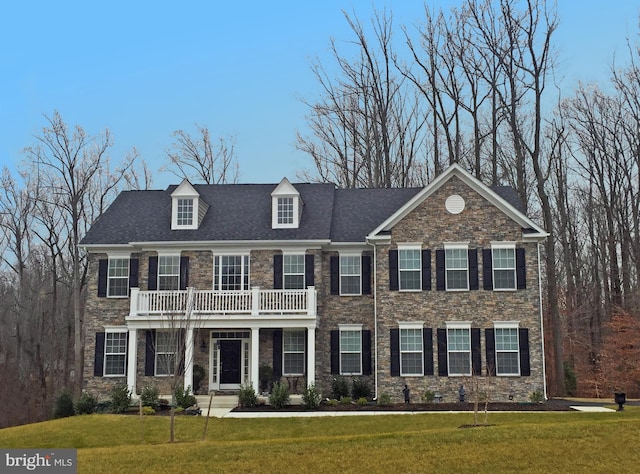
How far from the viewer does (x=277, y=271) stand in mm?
27438

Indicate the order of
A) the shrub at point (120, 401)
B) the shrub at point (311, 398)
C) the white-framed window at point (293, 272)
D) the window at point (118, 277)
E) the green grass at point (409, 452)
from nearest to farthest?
the green grass at point (409, 452)
the shrub at point (311, 398)
the shrub at point (120, 401)
the white-framed window at point (293, 272)
the window at point (118, 277)

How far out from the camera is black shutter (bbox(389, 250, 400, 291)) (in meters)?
26.6

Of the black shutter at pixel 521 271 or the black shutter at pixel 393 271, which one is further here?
the black shutter at pixel 393 271

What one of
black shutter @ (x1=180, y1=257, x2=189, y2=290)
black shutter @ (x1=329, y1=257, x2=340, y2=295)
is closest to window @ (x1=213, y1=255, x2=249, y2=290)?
black shutter @ (x1=180, y1=257, x2=189, y2=290)

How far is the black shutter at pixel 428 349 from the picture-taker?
2597 centimetres

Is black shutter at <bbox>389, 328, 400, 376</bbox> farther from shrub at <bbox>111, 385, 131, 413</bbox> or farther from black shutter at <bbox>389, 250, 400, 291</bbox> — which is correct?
shrub at <bbox>111, 385, 131, 413</bbox>

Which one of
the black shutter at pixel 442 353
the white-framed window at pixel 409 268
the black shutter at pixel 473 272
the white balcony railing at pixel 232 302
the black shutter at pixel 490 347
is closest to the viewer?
the black shutter at pixel 490 347

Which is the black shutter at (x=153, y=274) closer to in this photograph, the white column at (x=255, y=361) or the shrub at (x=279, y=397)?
the white column at (x=255, y=361)

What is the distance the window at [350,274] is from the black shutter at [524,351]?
19.9ft

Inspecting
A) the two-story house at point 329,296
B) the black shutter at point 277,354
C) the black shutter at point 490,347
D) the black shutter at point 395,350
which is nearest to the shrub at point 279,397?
the two-story house at point 329,296

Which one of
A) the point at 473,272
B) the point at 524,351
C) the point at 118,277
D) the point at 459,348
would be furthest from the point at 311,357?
the point at 118,277

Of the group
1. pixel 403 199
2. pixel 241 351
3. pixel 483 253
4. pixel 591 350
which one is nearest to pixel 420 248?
pixel 483 253

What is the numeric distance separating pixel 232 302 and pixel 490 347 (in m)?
9.40

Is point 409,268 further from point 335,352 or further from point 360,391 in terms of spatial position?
point 360,391
